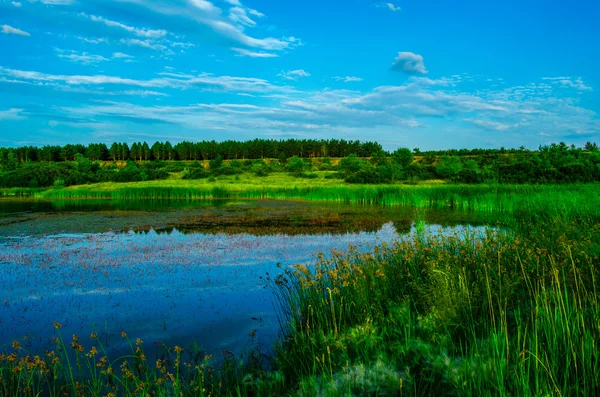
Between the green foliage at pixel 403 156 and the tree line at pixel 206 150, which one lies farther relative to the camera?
the tree line at pixel 206 150

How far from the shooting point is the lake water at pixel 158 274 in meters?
5.61

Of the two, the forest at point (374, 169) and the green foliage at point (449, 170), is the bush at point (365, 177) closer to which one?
the forest at point (374, 169)

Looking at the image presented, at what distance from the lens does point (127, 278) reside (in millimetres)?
8297

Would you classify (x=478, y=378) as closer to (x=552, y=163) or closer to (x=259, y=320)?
(x=259, y=320)

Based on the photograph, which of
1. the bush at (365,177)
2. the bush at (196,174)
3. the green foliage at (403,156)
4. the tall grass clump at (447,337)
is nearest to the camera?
the tall grass clump at (447,337)

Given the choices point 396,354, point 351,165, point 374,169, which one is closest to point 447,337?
point 396,354

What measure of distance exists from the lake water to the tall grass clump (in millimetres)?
1085

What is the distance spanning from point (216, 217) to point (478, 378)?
658 inches

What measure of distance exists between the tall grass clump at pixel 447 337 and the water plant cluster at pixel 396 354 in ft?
0.05

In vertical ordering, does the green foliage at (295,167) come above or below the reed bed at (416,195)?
above

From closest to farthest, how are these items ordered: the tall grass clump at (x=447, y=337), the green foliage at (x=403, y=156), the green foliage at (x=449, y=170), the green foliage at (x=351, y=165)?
the tall grass clump at (x=447, y=337)
the green foliage at (x=449, y=170)
the green foliage at (x=351, y=165)
the green foliage at (x=403, y=156)

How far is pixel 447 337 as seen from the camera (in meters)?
4.06

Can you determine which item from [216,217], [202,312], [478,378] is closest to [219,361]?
[202,312]

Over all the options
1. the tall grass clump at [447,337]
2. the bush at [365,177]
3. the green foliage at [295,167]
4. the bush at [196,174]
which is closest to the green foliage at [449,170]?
the bush at [365,177]
